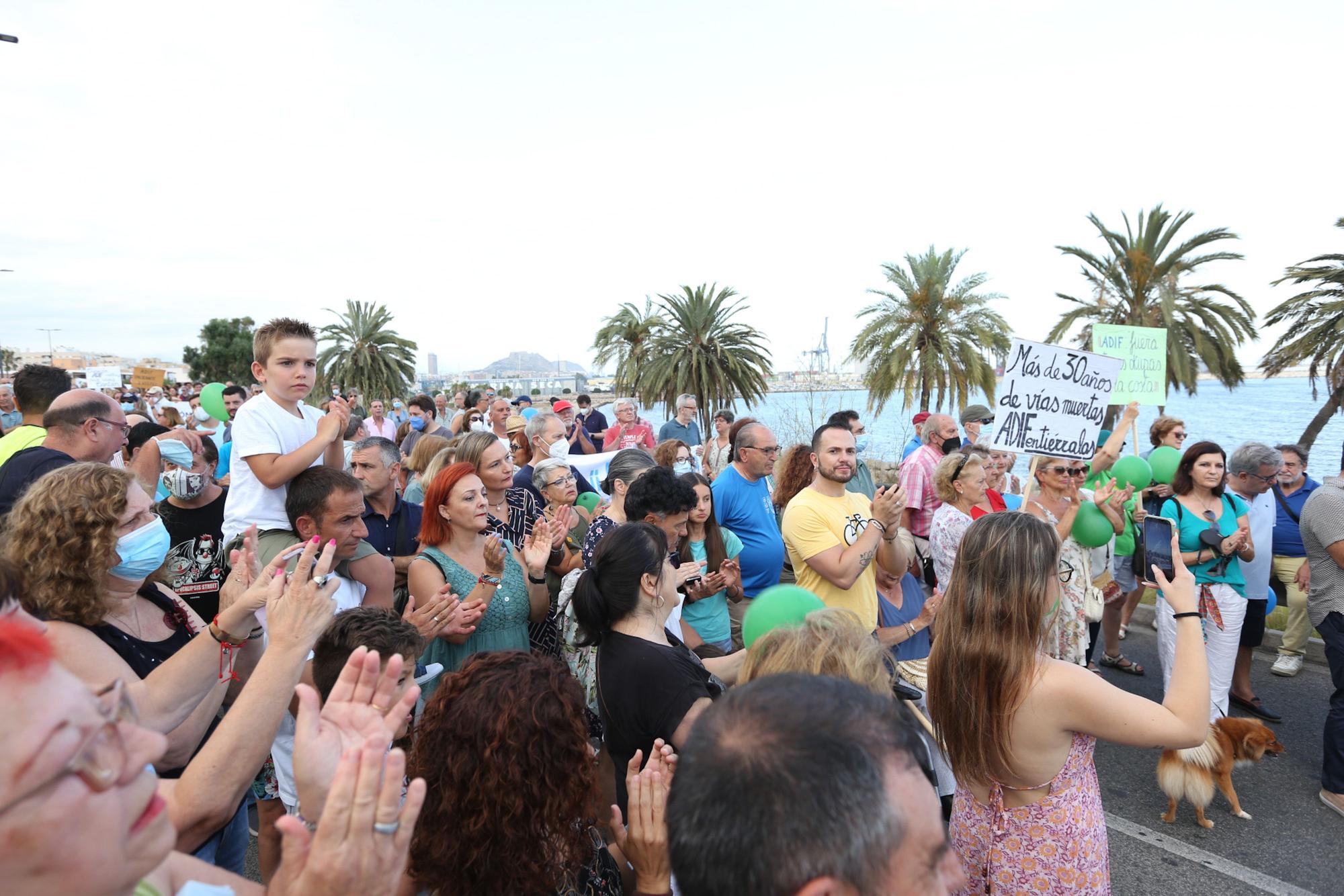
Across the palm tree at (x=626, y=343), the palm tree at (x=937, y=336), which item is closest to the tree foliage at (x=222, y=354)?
the palm tree at (x=626, y=343)

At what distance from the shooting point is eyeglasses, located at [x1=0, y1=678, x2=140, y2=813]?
3.27ft

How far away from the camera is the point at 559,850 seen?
1.88 metres

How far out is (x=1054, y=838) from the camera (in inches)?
87.4

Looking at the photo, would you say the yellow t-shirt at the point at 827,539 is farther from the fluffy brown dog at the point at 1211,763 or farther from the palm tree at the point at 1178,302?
the palm tree at the point at 1178,302

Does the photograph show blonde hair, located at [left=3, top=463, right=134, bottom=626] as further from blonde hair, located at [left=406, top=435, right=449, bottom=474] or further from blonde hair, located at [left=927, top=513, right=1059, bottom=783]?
blonde hair, located at [left=406, top=435, right=449, bottom=474]

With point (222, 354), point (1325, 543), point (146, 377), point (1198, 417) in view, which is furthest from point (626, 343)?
point (1198, 417)

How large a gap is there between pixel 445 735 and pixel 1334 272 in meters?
20.9

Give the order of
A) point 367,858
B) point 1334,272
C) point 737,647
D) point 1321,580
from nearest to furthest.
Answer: point 367,858
point 1321,580
point 737,647
point 1334,272

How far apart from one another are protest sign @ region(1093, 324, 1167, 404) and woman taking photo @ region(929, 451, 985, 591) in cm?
288

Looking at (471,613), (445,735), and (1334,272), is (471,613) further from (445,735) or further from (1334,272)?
(1334,272)

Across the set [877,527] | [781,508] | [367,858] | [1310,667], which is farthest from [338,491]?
[1310,667]

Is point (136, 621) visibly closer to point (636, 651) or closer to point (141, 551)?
point (141, 551)

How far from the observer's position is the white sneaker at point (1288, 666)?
602 centimetres

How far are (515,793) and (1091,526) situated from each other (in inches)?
169
